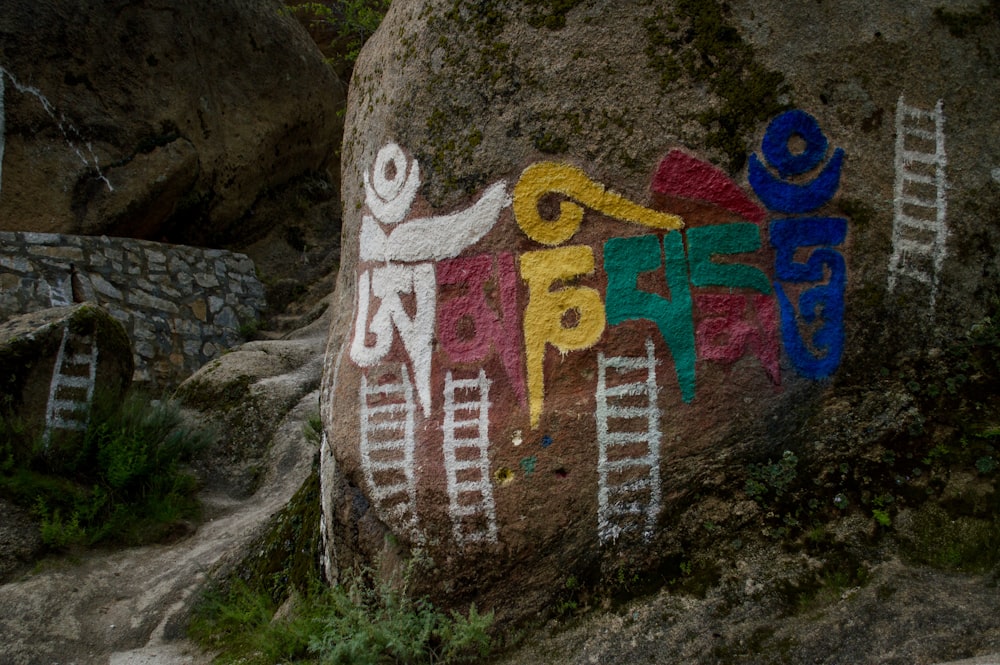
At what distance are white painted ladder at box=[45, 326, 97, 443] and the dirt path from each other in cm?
104

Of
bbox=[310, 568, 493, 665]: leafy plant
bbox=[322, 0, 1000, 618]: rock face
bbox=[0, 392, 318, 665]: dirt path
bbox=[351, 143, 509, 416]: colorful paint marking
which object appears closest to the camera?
bbox=[310, 568, 493, 665]: leafy plant

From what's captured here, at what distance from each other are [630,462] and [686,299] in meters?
0.74

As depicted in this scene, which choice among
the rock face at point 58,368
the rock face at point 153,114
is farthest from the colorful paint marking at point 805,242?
the rock face at point 153,114

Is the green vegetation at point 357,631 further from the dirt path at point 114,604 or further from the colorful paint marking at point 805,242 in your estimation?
the colorful paint marking at point 805,242

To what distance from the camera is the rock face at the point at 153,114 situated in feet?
25.5

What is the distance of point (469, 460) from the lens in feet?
12.0

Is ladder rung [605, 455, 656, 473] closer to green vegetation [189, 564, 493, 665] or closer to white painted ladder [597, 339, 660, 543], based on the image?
white painted ladder [597, 339, 660, 543]

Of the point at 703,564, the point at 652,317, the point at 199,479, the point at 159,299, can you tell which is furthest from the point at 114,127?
the point at 703,564

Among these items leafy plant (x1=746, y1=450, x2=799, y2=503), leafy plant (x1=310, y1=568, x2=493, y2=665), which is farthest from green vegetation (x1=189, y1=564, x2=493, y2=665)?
leafy plant (x1=746, y1=450, x2=799, y2=503)

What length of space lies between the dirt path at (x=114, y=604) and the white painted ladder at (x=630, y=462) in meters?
2.29

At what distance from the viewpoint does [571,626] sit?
3.46 m

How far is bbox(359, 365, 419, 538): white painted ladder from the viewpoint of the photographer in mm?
3742

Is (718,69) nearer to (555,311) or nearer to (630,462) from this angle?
(555,311)

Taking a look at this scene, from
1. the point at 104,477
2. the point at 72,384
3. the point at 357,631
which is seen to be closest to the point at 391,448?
the point at 357,631
